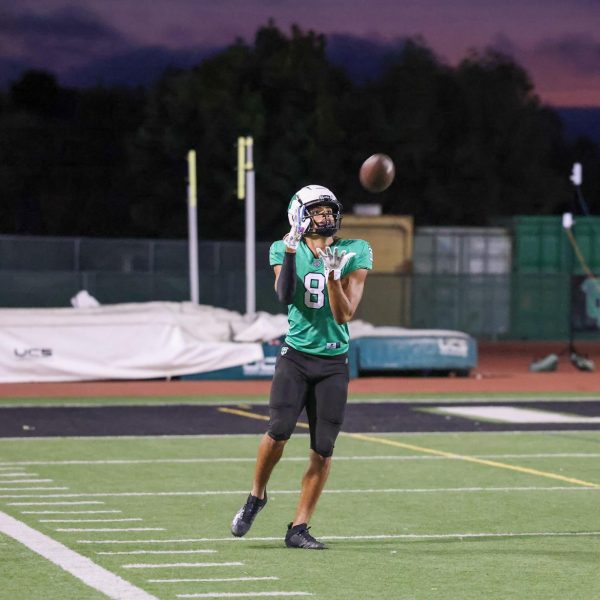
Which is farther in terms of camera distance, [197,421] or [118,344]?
[118,344]

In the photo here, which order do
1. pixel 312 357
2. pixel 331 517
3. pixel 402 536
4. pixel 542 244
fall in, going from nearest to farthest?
pixel 312 357
pixel 402 536
pixel 331 517
pixel 542 244

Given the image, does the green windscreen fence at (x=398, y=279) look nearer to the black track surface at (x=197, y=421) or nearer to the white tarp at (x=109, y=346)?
the white tarp at (x=109, y=346)

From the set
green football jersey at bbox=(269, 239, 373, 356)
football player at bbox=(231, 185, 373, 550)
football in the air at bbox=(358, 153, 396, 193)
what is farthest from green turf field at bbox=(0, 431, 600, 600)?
football in the air at bbox=(358, 153, 396, 193)

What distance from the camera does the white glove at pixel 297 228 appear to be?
9.52 meters

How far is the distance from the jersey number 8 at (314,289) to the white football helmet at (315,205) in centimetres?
28

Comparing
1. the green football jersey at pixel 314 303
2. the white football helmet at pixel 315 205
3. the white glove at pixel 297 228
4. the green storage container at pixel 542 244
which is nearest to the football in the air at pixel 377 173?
the green football jersey at pixel 314 303

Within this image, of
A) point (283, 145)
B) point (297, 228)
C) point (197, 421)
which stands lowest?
point (197, 421)

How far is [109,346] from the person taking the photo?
27922 mm

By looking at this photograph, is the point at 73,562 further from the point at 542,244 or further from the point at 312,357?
the point at 542,244

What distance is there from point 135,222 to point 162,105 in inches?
181

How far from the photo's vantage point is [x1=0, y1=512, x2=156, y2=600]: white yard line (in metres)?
8.28

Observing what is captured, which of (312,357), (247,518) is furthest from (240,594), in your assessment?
(312,357)

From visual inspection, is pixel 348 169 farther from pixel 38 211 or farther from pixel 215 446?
pixel 215 446

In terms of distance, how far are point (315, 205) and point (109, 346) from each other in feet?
61.4
